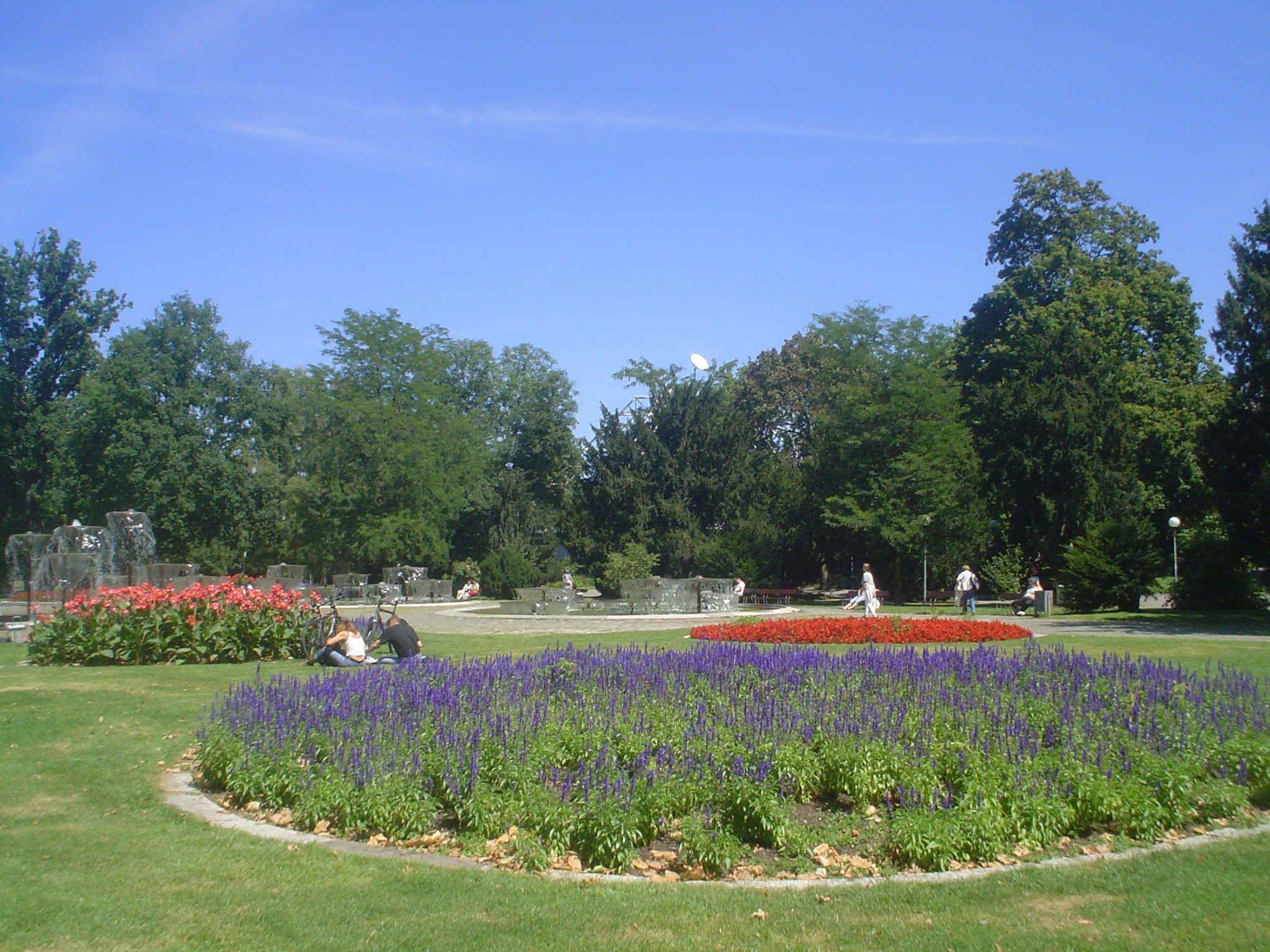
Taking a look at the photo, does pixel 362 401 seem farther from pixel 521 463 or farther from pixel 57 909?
pixel 57 909

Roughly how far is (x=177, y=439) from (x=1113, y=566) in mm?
44746

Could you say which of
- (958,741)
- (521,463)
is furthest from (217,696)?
(521,463)

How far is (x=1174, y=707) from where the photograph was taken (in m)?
8.62

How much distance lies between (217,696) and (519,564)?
37793 millimetres

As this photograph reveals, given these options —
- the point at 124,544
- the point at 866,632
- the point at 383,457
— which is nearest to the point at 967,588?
the point at 866,632

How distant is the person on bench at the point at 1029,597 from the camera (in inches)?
1153

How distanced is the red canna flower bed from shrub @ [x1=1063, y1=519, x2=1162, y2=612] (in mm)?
23232

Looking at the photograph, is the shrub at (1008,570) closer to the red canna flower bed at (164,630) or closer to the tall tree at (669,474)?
the tall tree at (669,474)

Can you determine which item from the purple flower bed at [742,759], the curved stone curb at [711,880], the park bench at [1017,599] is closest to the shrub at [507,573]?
the park bench at [1017,599]

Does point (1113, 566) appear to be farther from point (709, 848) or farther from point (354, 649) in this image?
point (709, 848)

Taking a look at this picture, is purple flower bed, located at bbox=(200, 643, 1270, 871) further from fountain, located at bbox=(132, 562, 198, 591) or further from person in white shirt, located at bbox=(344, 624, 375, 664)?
fountain, located at bbox=(132, 562, 198, 591)

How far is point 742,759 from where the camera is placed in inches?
263

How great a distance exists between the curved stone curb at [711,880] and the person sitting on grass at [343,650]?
20.7ft

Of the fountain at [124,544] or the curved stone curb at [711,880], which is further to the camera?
the fountain at [124,544]
